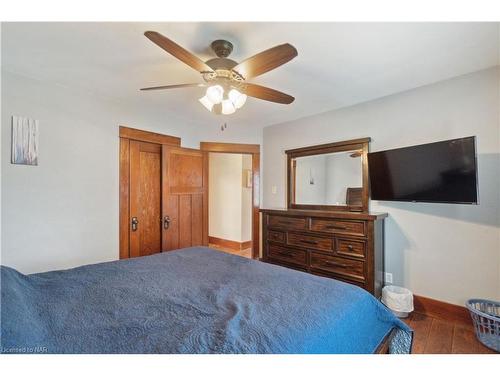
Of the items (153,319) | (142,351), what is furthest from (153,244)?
(142,351)

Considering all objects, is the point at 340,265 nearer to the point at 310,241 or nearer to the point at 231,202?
the point at 310,241

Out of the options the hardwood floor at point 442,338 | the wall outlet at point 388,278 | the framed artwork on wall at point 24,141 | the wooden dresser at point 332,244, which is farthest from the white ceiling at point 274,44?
the hardwood floor at point 442,338

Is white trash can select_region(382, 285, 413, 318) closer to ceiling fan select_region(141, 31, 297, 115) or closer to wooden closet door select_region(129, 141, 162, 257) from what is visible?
ceiling fan select_region(141, 31, 297, 115)

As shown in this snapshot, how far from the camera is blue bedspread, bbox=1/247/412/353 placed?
865 mm

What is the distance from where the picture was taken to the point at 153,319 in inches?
41.1

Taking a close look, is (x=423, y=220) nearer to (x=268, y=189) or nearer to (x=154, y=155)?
(x=268, y=189)

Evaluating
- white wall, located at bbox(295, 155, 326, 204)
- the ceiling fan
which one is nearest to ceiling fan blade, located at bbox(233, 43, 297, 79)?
the ceiling fan

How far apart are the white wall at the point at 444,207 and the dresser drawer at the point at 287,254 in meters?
0.94

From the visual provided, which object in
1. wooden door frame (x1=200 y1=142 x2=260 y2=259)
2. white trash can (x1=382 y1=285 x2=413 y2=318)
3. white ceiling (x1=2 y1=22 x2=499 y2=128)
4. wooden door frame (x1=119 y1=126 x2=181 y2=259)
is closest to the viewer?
white ceiling (x1=2 y1=22 x2=499 y2=128)

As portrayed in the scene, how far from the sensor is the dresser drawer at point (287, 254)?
114 inches

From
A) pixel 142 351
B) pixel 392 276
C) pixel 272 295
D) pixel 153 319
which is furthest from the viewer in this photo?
pixel 392 276

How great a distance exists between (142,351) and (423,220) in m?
2.69

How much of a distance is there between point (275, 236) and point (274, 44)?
88.6 inches

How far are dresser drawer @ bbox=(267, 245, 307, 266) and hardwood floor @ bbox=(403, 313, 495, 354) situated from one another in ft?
3.77
